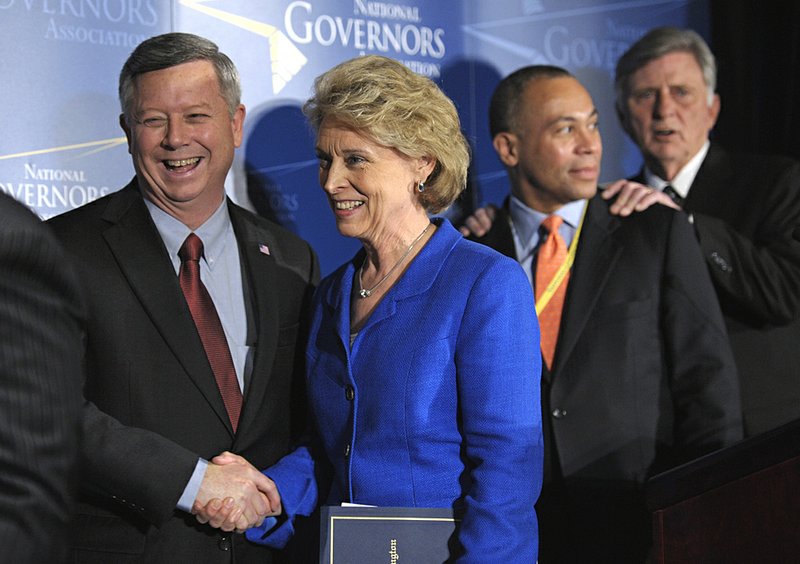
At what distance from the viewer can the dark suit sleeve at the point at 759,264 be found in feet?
12.5

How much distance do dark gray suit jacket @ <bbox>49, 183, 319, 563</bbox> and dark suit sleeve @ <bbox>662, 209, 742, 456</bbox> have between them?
4.28 ft

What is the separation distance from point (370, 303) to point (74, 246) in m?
0.83

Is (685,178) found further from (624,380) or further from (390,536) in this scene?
(390,536)

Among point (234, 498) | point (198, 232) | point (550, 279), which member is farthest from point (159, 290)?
point (550, 279)

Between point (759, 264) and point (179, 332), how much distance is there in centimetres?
223

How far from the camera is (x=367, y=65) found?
254 centimetres

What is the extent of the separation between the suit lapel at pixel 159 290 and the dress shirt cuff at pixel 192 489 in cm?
20

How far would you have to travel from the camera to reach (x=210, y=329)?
2809 millimetres

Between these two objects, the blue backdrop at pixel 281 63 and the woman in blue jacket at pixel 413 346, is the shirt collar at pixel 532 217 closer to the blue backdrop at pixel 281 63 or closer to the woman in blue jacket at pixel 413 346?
the blue backdrop at pixel 281 63

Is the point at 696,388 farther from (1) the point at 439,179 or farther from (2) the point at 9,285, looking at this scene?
(2) the point at 9,285

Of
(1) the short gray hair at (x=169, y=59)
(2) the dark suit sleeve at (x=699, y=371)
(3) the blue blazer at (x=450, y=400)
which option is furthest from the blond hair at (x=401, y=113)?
(2) the dark suit sleeve at (x=699, y=371)

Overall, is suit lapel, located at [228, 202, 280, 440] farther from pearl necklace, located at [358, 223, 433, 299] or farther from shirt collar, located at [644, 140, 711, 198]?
shirt collar, located at [644, 140, 711, 198]

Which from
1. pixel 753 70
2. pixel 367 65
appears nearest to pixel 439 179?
pixel 367 65

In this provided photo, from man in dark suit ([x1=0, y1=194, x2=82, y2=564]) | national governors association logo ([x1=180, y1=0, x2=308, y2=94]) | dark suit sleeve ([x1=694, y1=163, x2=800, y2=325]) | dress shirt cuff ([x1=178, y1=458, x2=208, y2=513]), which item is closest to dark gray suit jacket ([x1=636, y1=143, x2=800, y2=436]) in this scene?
dark suit sleeve ([x1=694, y1=163, x2=800, y2=325])
